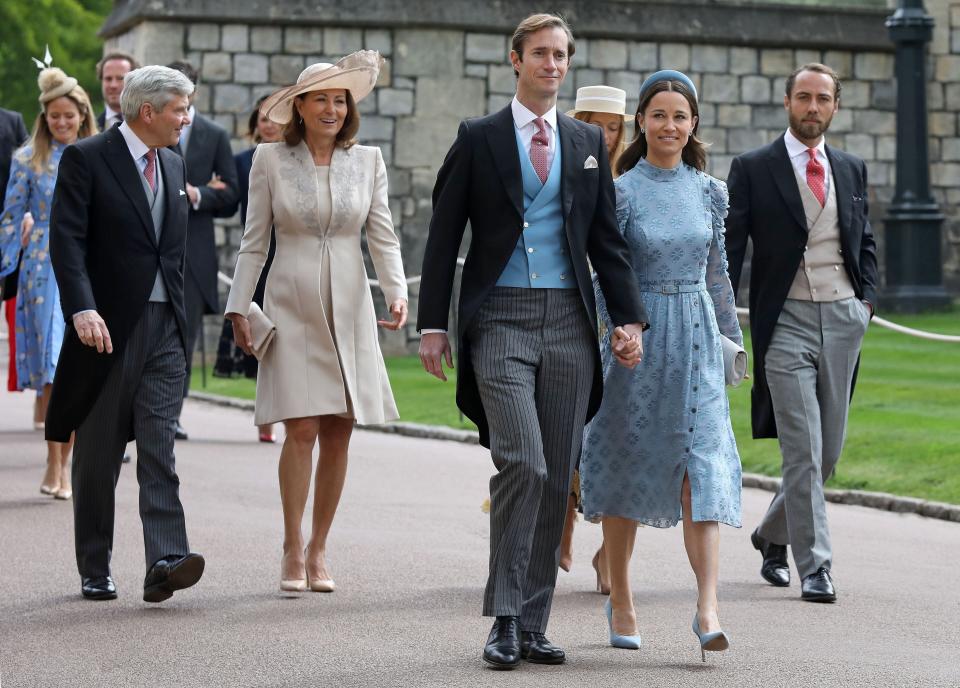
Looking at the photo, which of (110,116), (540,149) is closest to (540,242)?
(540,149)

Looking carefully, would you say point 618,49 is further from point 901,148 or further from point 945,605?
point 945,605

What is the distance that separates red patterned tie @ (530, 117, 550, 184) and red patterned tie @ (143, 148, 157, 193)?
68.9 inches

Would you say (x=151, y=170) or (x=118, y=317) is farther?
(x=151, y=170)

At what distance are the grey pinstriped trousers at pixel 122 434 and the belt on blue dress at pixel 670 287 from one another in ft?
6.20

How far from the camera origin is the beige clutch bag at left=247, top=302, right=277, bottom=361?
7.62 m

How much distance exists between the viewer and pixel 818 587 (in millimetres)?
7543

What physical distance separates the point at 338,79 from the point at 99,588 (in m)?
2.11

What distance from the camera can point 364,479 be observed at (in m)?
11.3

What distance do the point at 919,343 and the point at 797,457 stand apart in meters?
11.1

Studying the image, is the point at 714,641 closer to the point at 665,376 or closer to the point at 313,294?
the point at 665,376

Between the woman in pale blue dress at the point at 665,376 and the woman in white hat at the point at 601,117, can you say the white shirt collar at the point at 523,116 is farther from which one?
the woman in white hat at the point at 601,117

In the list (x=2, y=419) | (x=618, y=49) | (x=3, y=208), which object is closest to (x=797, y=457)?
(x=3, y=208)

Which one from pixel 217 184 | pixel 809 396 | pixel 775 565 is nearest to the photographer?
pixel 809 396

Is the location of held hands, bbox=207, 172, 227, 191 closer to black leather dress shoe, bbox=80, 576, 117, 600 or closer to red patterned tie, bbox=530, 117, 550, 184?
black leather dress shoe, bbox=80, 576, 117, 600
